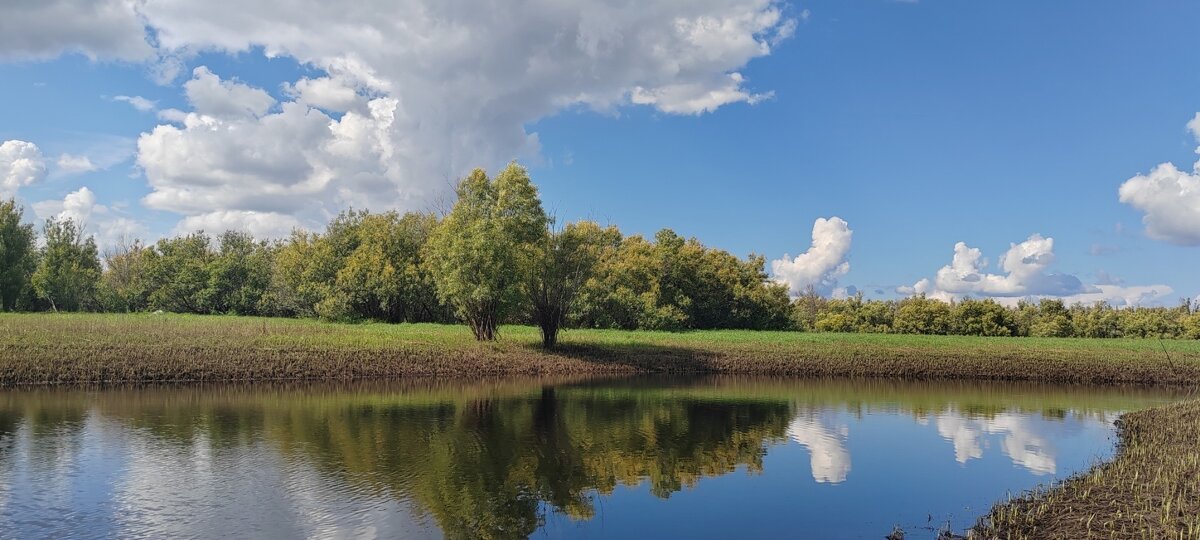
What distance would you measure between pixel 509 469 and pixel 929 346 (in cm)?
4366

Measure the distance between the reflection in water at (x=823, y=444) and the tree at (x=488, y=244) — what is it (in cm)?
2102

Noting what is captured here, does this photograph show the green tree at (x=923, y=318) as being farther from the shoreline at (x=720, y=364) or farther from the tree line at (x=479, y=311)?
the shoreline at (x=720, y=364)

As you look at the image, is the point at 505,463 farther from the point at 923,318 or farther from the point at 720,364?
the point at 923,318

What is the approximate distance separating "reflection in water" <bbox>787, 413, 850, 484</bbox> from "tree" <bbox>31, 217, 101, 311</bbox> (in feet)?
255

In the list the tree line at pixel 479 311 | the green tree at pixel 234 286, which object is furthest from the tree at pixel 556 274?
the green tree at pixel 234 286

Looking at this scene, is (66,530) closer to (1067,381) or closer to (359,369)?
(359,369)

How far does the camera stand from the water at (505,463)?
12.9 m

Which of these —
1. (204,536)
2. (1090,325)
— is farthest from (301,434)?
(1090,325)

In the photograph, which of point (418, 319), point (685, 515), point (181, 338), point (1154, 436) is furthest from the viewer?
point (418, 319)

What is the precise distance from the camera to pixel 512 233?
42656 millimetres

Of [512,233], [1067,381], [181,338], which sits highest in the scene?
[512,233]

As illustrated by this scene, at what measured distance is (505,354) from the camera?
4219 cm

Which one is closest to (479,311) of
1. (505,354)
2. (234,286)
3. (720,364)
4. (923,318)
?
(505,354)

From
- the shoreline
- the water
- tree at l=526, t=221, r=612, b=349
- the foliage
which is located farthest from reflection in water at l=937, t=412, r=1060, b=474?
the foliage
